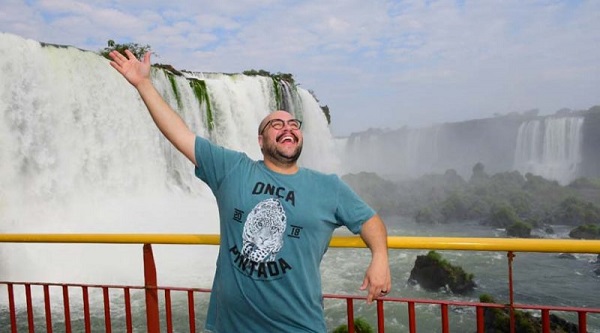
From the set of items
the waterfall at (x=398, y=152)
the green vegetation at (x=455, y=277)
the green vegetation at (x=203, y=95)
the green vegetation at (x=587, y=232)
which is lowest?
the green vegetation at (x=587, y=232)

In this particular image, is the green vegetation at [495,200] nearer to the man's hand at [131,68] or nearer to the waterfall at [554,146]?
the waterfall at [554,146]

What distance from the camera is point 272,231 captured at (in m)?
1.78

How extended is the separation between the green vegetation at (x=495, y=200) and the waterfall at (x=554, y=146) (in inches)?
81.5

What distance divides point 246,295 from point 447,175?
39.4m

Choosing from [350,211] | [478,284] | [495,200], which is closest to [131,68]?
[350,211]

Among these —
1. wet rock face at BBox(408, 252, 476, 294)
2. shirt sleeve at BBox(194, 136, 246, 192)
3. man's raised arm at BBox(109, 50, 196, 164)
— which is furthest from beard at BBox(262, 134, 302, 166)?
wet rock face at BBox(408, 252, 476, 294)

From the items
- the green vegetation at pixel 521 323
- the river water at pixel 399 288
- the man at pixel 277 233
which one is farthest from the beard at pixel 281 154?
the green vegetation at pixel 521 323

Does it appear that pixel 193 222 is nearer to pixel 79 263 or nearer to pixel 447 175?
pixel 79 263

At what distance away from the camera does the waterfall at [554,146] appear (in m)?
34.0

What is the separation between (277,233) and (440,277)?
1069 cm

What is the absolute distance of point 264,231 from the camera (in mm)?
1781

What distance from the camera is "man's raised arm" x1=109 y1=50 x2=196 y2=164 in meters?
2.02

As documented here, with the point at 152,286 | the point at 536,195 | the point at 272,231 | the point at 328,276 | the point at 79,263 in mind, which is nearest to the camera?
the point at 272,231

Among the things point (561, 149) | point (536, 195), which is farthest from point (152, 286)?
point (561, 149)
